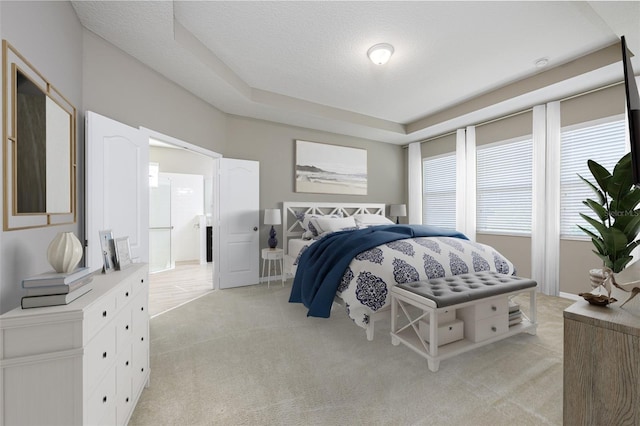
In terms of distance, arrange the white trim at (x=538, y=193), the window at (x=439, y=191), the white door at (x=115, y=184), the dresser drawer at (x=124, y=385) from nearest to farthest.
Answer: the dresser drawer at (x=124, y=385), the white door at (x=115, y=184), the white trim at (x=538, y=193), the window at (x=439, y=191)

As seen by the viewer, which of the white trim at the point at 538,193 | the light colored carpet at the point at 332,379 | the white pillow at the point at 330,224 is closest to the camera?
the light colored carpet at the point at 332,379

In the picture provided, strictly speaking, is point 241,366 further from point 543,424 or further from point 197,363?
point 543,424

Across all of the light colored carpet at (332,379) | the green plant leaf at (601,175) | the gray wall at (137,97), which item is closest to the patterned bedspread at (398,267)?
the light colored carpet at (332,379)

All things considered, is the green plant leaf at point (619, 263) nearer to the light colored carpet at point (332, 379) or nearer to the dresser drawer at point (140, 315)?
the light colored carpet at point (332, 379)

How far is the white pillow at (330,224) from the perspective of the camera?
4.20m

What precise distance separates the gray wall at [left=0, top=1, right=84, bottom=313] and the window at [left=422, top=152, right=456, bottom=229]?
5.22 m

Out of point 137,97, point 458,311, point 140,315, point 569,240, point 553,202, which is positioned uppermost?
point 137,97

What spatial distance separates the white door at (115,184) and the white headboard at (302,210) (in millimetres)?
2227

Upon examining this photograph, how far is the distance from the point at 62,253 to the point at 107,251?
0.41 m

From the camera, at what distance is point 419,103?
4250 mm

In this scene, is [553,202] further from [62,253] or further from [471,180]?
[62,253]

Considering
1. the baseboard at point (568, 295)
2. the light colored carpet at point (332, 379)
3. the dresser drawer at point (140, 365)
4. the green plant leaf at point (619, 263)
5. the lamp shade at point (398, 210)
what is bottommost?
the light colored carpet at point (332, 379)

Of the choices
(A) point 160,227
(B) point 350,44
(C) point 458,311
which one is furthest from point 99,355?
(A) point 160,227

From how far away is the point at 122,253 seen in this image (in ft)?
5.63
